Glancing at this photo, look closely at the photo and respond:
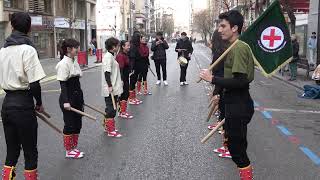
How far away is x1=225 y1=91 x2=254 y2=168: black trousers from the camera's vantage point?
15.9 feet

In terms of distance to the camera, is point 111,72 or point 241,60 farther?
point 111,72

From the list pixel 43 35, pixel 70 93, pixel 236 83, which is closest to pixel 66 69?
pixel 70 93

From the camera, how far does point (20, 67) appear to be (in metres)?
4.73

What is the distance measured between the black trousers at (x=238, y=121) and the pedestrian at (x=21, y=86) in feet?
6.08

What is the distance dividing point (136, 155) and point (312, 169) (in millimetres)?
2445

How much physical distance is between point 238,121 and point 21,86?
2144 mm

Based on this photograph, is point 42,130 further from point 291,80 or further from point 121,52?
point 291,80

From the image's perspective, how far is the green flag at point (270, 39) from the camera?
18.9 ft

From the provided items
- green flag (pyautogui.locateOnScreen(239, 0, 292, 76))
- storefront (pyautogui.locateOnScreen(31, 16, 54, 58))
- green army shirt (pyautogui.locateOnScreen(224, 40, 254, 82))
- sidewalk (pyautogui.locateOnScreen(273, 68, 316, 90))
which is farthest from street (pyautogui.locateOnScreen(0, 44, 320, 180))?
storefront (pyautogui.locateOnScreen(31, 16, 54, 58))

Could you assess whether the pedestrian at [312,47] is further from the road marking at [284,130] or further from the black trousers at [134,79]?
the road marking at [284,130]

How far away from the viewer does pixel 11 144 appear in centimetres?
Result: 505

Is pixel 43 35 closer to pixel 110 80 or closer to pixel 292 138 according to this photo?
pixel 110 80

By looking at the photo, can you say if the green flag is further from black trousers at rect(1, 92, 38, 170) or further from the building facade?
the building facade

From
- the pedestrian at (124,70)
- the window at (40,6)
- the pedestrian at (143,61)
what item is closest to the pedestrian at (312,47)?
the pedestrian at (143,61)
